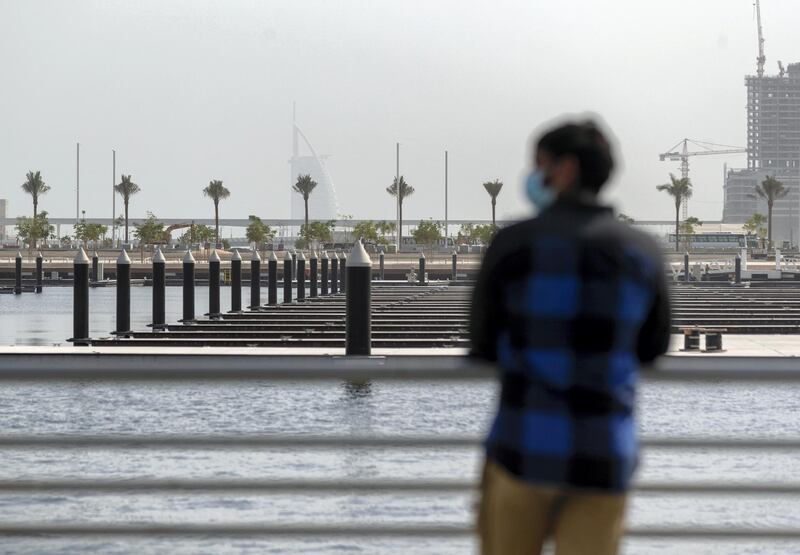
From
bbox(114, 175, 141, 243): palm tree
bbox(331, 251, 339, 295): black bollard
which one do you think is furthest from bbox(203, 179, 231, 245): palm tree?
bbox(331, 251, 339, 295): black bollard

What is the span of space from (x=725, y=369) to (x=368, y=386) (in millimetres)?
24073

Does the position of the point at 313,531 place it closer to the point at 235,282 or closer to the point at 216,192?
the point at 235,282

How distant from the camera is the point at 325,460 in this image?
19.4 meters

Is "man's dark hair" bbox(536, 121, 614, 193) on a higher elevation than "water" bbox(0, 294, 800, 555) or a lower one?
higher

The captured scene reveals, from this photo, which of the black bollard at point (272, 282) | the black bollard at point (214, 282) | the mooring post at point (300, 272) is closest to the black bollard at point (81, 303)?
the black bollard at point (214, 282)

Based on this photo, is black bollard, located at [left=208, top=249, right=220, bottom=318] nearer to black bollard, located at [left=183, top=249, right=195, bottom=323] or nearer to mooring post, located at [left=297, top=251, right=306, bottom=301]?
black bollard, located at [left=183, top=249, right=195, bottom=323]

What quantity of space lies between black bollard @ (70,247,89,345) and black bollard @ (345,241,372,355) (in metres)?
8.22

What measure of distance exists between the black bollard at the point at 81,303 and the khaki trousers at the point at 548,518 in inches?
1077

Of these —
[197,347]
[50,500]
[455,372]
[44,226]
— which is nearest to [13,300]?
[197,347]

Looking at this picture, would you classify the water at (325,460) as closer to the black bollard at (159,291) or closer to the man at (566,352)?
the man at (566,352)

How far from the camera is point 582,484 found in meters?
3.61

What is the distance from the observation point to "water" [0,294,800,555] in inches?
505

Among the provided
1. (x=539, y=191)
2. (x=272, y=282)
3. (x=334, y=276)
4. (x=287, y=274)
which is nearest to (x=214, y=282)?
(x=272, y=282)

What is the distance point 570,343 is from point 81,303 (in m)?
28.3
